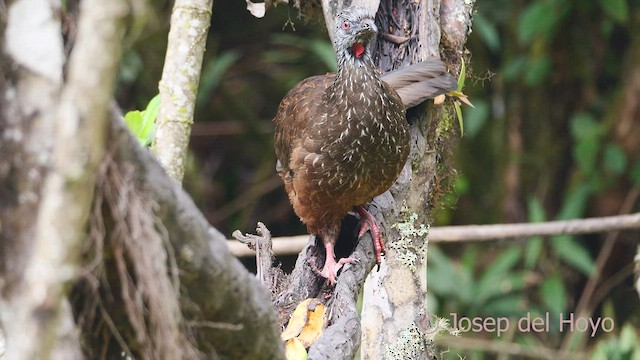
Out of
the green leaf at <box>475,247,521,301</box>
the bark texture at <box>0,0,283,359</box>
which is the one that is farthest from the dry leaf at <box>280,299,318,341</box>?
the green leaf at <box>475,247,521,301</box>

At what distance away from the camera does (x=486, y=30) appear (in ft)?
19.1

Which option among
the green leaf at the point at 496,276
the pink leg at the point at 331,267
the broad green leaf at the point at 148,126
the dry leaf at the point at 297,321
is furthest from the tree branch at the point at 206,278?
the green leaf at the point at 496,276

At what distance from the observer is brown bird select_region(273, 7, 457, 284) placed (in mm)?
3066

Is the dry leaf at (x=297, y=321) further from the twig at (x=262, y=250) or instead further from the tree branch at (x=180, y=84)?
the tree branch at (x=180, y=84)

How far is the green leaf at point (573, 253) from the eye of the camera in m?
5.94

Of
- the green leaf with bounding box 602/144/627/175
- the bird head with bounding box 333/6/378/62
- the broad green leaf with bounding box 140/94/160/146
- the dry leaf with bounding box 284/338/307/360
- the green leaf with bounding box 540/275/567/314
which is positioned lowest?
the green leaf with bounding box 540/275/567/314

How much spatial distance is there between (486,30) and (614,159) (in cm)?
120

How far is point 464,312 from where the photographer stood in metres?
5.88

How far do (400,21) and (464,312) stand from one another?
305 centimetres

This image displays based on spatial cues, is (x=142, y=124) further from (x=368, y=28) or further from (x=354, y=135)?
(x=368, y=28)

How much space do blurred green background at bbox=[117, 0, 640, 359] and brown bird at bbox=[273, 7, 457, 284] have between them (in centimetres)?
247

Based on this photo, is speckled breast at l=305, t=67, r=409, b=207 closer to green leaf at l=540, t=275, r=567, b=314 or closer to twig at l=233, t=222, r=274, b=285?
twig at l=233, t=222, r=274, b=285

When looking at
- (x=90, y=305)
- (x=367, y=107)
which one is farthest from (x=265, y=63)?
(x=90, y=305)

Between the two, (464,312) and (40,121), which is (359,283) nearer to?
(40,121)
